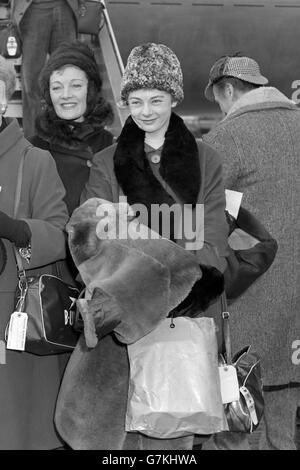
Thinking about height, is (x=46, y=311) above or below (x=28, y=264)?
below

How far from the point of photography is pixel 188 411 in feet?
7.95

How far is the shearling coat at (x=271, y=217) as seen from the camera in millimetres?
3496

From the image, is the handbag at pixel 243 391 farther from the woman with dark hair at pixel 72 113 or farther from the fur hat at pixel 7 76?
the fur hat at pixel 7 76

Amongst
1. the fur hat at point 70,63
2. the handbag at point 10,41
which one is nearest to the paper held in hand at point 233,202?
the fur hat at point 70,63

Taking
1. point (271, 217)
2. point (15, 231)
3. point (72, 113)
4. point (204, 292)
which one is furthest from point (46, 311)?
point (271, 217)

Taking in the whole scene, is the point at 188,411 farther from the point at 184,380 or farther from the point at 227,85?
the point at 227,85

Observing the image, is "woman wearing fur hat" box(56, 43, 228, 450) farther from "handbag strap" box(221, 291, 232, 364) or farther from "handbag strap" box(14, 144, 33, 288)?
"handbag strap" box(14, 144, 33, 288)

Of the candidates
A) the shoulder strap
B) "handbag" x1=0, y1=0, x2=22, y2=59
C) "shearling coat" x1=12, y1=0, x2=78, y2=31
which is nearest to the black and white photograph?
the shoulder strap

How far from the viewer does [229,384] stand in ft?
8.81

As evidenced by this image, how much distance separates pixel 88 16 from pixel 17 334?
3900 mm

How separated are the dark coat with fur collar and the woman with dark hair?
39cm

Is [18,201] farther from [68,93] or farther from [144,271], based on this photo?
[68,93]

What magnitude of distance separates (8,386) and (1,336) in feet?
0.58

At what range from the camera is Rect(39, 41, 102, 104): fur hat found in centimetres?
329
